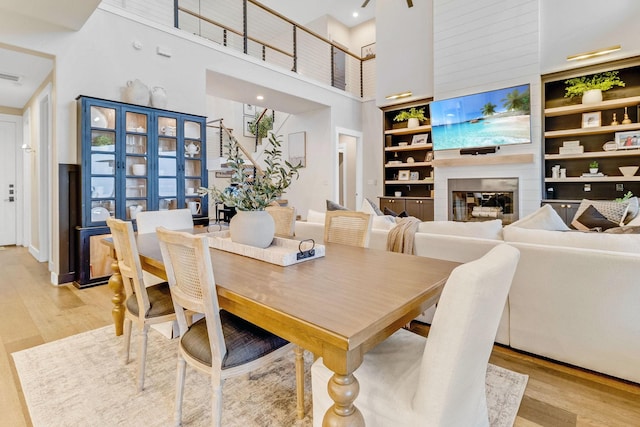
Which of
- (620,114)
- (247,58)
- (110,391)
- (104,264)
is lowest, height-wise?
(110,391)

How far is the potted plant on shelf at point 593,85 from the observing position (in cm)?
457

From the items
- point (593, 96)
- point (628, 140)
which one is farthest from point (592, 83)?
point (628, 140)

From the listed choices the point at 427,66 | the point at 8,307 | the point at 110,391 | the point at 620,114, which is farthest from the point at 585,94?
the point at 8,307

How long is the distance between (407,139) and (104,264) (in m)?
5.84

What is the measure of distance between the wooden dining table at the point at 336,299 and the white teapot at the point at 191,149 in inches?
114

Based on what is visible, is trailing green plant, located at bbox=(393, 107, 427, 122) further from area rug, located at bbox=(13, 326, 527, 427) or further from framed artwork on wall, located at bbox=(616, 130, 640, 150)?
area rug, located at bbox=(13, 326, 527, 427)

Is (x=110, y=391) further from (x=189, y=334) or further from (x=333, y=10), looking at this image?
(x=333, y=10)

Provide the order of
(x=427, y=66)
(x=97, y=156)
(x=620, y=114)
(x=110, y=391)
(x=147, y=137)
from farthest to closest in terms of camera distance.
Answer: (x=427, y=66), (x=620, y=114), (x=147, y=137), (x=97, y=156), (x=110, y=391)

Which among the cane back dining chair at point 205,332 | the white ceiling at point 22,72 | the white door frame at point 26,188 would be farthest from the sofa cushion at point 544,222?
the white door frame at point 26,188

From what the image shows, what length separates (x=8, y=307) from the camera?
119 inches

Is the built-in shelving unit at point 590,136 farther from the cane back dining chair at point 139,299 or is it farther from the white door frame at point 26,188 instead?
the white door frame at point 26,188

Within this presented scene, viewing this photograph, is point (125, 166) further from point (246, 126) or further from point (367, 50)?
point (367, 50)

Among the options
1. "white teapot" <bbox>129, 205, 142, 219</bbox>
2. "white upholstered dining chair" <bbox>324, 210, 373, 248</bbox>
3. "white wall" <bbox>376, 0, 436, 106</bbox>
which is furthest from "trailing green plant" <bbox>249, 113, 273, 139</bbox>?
"white upholstered dining chair" <bbox>324, 210, 373, 248</bbox>

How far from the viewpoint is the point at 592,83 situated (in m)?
4.68
